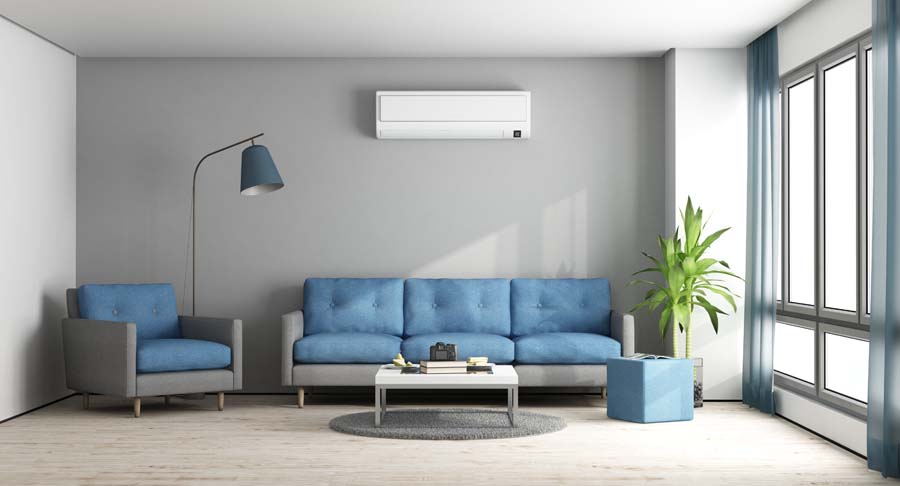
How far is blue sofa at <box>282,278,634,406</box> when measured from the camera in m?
6.49

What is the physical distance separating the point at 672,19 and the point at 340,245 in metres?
3.08

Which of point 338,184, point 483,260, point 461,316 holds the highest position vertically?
point 338,184

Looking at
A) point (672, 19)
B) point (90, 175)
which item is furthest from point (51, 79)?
point (672, 19)

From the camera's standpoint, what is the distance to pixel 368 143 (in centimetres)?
732

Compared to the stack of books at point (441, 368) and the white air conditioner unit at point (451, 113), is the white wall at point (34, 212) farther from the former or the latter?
the stack of books at point (441, 368)

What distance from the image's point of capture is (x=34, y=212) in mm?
6535

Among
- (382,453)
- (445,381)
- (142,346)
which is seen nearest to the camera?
(382,453)

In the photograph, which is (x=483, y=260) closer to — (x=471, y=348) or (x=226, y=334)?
(x=471, y=348)

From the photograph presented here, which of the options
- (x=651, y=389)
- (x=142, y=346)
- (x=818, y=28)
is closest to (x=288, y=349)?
(x=142, y=346)

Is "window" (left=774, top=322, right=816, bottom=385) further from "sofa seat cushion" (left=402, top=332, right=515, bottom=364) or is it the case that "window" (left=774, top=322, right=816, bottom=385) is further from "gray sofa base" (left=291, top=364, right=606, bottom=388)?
"sofa seat cushion" (left=402, top=332, right=515, bottom=364)

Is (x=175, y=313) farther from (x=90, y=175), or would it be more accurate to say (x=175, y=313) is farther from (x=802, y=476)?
(x=802, y=476)

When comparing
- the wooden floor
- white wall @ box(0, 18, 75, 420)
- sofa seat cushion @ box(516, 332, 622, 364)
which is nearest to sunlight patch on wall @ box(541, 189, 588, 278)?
sofa seat cushion @ box(516, 332, 622, 364)

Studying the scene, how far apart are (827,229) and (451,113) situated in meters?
2.92

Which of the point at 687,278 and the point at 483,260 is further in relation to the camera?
the point at 483,260
